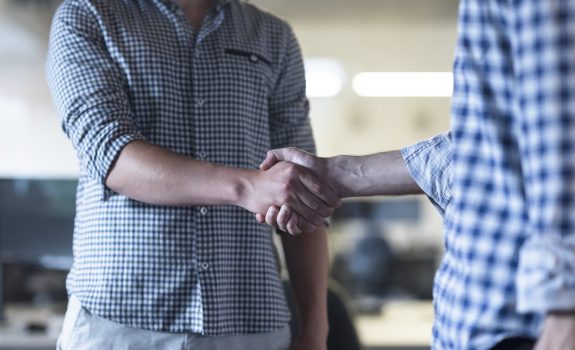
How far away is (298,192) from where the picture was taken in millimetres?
1499

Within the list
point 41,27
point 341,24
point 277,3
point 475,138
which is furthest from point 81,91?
point 341,24

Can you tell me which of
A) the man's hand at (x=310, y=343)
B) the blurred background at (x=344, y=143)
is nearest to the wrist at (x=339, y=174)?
the man's hand at (x=310, y=343)

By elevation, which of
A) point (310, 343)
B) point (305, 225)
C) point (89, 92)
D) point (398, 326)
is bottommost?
point (398, 326)

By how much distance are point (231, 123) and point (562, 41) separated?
77 centimetres

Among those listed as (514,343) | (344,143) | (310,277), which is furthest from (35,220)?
(344,143)

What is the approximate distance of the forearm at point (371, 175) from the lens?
1418mm

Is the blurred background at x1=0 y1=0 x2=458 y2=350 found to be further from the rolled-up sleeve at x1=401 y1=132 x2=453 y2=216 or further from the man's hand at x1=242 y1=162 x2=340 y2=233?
the rolled-up sleeve at x1=401 y1=132 x2=453 y2=216

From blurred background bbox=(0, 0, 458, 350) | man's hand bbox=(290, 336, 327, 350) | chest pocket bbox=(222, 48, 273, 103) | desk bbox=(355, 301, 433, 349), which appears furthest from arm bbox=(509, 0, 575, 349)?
blurred background bbox=(0, 0, 458, 350)

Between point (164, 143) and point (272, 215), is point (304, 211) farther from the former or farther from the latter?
point (164, 143)

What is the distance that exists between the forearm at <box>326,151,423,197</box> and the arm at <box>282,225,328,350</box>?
20 cm

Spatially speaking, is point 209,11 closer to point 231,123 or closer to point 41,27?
point 231,123

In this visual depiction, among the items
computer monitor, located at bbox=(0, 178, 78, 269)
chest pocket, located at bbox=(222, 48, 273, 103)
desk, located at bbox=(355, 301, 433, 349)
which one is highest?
chest pocket, located at bbox=(222, 48, 273, 103)

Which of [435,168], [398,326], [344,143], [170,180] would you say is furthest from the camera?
[344,143]

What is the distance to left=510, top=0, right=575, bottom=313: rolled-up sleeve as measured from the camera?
81 cm
